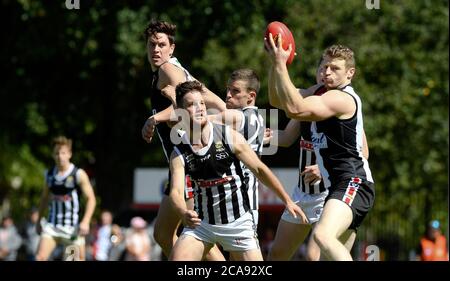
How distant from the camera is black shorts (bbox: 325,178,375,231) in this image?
8.55 meters

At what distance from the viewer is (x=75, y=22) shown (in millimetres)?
21891

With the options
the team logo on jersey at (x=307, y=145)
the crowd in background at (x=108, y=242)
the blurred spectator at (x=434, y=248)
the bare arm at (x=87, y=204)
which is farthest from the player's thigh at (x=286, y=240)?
the blurred spectator at (x=434, y=248)

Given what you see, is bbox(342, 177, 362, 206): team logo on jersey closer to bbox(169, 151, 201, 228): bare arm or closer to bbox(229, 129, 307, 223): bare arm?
bbox(229, 129, 307, 223): bare arm

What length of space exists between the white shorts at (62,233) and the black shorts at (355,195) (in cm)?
607

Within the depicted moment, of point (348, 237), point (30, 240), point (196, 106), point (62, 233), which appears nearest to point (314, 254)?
point (348, 237)

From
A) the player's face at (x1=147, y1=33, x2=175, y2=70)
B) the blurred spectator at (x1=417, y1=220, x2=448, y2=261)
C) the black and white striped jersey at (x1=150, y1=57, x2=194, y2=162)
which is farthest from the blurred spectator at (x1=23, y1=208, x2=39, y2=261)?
the player's face at (x1=147, y1=33, x2=175, y2=70)

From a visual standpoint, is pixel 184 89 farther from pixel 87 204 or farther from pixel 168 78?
pixel 87 204

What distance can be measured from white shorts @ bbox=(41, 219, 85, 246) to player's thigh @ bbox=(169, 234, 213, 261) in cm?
561

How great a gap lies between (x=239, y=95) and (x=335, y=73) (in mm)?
1166

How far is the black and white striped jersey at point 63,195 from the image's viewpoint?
13787 mm

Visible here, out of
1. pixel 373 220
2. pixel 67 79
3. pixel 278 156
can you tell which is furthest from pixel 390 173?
pixel 67 79

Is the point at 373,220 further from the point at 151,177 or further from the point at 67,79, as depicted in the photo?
the point at 67,79

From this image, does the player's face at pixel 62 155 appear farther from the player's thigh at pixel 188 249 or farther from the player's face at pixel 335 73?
the player's face at pixel 335 73
